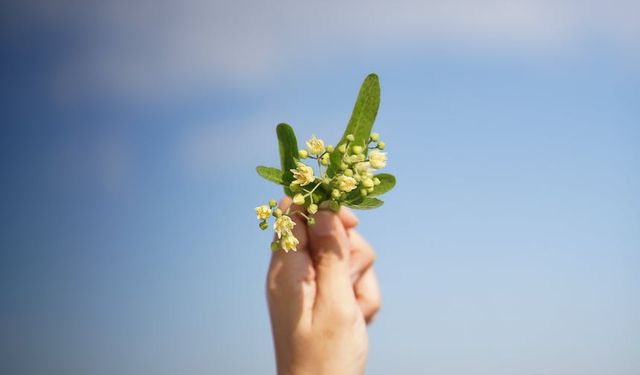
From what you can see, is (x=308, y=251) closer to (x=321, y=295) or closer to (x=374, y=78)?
(x=321, y=295)

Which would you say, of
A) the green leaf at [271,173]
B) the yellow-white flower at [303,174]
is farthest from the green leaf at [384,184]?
the green leaf at [271,173]

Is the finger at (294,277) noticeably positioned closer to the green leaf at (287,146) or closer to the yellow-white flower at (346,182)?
the green leaf at (287,146)

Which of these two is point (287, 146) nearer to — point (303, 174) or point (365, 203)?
point (303, 174)

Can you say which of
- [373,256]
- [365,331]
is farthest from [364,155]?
[373,256]

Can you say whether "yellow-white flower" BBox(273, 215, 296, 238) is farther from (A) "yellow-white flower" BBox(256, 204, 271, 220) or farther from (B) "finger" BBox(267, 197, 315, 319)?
(B) "finger" BBox(267, 197, 315, 319)

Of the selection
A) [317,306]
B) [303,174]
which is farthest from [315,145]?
[317,306]

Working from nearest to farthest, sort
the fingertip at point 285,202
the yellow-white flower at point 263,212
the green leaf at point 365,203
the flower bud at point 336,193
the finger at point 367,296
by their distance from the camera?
the yellow-white flower at point 263,212
the flower bud at point 336,193
the green leaf at point 365,203
the fingertip at point 285,202
the finger at point 367,296
